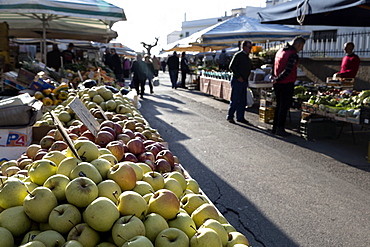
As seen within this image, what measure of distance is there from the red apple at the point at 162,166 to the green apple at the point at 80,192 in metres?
1.00

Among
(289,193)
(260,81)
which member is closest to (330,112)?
(289,193)

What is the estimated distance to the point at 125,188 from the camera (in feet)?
7.54

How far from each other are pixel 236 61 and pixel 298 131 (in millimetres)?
2508

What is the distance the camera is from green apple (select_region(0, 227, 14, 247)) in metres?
1.80

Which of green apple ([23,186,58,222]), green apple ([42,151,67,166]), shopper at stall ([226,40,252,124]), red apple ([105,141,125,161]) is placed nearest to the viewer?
green apple ([23,186,58,222])

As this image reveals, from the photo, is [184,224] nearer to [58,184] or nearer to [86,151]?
[58,184]

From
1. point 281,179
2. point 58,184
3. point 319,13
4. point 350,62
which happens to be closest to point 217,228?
point 58,184

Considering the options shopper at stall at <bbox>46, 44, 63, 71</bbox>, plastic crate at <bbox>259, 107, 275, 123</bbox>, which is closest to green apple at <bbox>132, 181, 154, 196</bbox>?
plastic crate at <bbox>259, 107, 275, 123</bbox>

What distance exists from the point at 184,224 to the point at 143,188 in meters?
0.41

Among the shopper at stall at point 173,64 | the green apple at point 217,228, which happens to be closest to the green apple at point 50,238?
the green apple at point 217,228

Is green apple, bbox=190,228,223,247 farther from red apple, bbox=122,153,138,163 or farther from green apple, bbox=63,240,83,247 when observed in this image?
red apple, bbox=122,153,138,163

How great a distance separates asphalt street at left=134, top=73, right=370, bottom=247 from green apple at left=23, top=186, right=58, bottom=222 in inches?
97.8

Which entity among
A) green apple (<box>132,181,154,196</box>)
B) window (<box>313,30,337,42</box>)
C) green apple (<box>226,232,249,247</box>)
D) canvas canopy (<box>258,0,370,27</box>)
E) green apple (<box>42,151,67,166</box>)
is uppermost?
window (<box>313,30,337,42</box>)

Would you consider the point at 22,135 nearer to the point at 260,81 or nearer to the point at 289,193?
the point at 289,193
